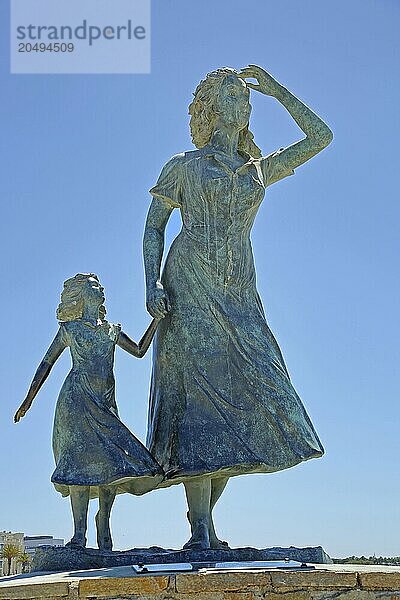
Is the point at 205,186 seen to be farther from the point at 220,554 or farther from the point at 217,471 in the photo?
the point at 220,554

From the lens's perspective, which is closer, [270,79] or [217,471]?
[217,471]

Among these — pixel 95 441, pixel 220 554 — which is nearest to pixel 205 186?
pixel 95 441

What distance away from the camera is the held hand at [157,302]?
845cm

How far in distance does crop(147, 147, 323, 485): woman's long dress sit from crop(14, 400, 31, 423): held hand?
104 centimetres

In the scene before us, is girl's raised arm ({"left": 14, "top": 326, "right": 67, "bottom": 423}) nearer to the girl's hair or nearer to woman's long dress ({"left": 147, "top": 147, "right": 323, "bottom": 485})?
the girl's hair

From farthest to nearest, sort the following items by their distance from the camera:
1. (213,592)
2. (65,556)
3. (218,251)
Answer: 1. (218,251)
2. (65,556)
3. (213,592)

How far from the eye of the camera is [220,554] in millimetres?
7609

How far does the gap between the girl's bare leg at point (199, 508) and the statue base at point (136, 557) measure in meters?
0.22

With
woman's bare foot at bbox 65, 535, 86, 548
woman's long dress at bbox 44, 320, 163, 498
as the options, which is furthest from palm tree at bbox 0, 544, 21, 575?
woman's bare foot at bbox 65, 535, 86, 548

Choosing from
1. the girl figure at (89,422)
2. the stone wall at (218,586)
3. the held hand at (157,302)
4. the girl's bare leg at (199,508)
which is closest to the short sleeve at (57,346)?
the girl figure at (89,422)

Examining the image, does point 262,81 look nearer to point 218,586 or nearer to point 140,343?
point 140,343

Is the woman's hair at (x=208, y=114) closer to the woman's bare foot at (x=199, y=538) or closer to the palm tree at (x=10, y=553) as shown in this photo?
the woman's bare foot at (x=199, y=538)

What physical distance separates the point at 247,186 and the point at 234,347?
138 centimetres

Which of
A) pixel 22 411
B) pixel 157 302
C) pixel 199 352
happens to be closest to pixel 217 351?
pixel 199 352
